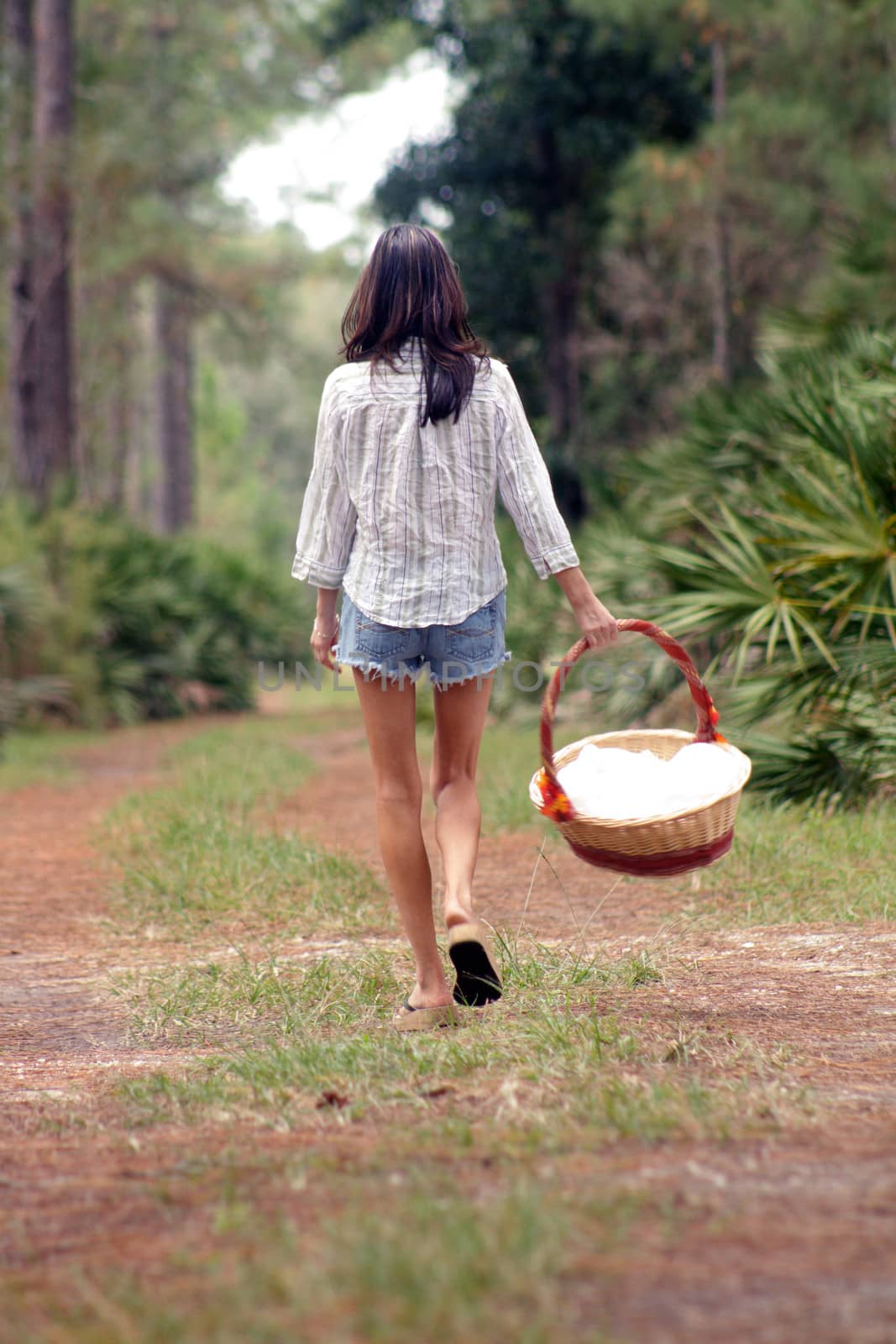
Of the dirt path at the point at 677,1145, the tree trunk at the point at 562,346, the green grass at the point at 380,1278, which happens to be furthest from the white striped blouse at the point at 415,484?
the tree trunk at the point at 562,346

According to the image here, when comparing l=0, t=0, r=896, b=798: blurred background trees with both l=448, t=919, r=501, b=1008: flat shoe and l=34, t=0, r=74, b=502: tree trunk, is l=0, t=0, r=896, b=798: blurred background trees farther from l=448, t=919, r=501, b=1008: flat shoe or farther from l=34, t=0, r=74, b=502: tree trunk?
l=448, t=919, r=501, b=1008: flat shoe

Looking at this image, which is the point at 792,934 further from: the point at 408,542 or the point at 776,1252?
the point at 776,1252

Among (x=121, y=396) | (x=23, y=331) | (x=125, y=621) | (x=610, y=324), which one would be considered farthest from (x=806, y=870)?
(x=121, y=396)

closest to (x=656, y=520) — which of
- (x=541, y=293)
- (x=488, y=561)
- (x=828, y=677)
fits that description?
(x=828, y=677)

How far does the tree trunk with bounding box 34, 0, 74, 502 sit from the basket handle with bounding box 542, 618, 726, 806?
14239 mm

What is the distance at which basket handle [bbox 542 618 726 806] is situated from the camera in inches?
136

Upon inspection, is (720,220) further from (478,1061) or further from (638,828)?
(478,1061)

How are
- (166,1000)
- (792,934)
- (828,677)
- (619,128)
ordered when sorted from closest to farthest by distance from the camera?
(166,1000) < (792,934) < (828,677) < (619,128)

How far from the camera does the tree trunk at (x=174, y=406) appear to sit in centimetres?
2725

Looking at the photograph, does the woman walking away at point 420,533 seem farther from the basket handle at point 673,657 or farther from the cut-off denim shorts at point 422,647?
the basket handle at point 673,657

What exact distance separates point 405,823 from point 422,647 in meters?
0.45

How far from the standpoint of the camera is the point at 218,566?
18969 millimetres

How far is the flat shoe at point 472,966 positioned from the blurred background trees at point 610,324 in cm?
312

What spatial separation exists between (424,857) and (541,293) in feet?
47.6
